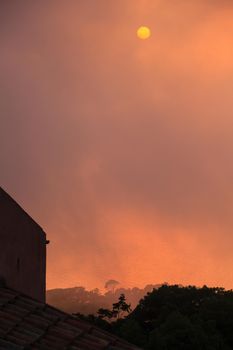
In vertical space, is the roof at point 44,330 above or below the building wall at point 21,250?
below

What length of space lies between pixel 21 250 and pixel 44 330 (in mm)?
5473

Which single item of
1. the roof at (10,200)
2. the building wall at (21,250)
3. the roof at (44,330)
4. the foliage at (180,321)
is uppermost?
the foliage at (180,321)

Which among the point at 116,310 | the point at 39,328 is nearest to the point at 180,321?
the point at 116,310

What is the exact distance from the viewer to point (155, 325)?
140ft

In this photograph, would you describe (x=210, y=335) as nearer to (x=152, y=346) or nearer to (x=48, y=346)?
(x=152, y=346)

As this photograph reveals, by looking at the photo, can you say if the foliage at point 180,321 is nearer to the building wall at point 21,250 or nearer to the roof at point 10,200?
the building wall at point 21,250

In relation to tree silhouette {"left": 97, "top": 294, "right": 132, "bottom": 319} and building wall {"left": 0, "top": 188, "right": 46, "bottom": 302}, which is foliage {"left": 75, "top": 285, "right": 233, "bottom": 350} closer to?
tree silhouette {"left": 97, "top": 294, "right": 132, "bottom": 319}

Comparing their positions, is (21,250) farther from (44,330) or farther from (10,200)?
(44,330)

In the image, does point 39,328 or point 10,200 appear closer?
point 39,328

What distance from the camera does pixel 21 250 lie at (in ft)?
42.8

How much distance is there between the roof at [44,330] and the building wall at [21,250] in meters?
Answer: 2.95

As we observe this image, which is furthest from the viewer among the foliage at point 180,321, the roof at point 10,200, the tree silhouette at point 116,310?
the tree silhouette at point 116,310

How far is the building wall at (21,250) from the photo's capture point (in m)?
11.9

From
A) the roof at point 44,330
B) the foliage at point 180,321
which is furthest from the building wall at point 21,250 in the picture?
the foliage at point 180,321
